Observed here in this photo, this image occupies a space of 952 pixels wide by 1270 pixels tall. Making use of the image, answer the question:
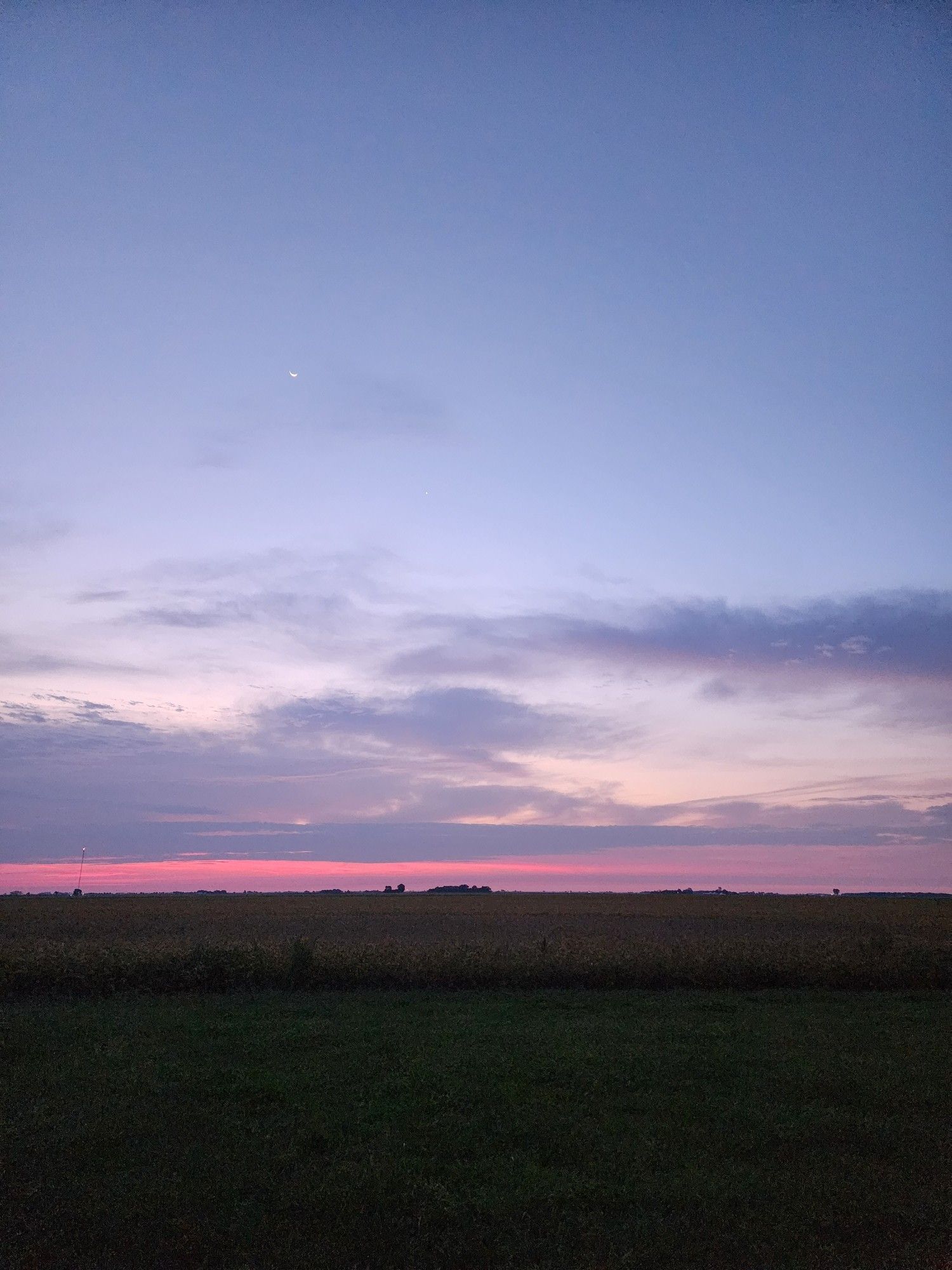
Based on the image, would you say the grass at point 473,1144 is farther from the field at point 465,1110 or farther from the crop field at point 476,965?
the crop field at point 476,965

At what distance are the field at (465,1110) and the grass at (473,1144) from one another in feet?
0.13

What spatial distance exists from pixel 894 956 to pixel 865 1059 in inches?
452

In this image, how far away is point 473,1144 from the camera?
9.48 metres

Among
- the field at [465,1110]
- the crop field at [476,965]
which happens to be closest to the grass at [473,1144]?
the field at [465,1110]

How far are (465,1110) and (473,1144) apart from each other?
121cm

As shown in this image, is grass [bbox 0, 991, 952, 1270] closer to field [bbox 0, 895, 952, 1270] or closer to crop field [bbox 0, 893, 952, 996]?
field [bbox 0, 895, 952, 1270]

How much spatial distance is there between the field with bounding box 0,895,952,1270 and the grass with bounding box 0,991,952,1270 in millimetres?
40

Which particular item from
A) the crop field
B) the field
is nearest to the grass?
the field

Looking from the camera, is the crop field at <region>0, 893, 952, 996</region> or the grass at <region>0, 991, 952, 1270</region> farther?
the crop field at <region>0, 893, 952, 996</region>

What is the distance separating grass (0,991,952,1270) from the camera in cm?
713

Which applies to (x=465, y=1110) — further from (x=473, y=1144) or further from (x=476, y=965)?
(x=476, y=965)

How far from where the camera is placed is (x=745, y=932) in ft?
153

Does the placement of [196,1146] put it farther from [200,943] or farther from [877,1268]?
[200,943]

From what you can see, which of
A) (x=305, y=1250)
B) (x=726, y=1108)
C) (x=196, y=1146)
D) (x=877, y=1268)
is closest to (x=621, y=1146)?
(x=726, y=1108)
